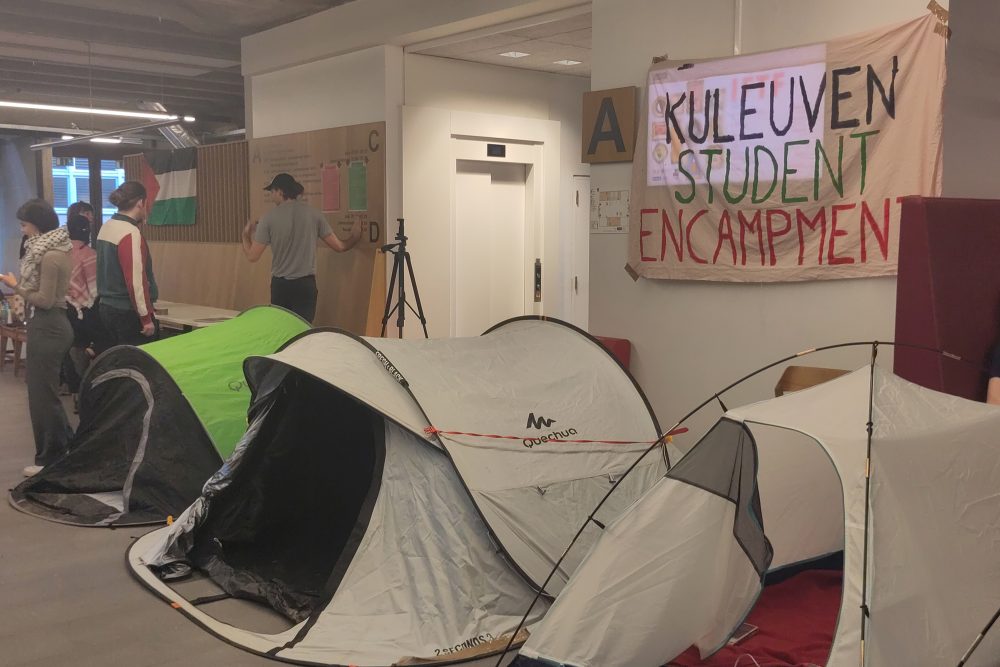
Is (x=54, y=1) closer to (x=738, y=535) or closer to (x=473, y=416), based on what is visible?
(x=473, y=416)

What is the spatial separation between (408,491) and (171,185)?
696cm

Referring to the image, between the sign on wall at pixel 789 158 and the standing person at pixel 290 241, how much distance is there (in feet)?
8.02

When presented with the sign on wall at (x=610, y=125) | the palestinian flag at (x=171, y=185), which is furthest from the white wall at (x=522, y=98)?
the palestinian flag at (x=171, y=185)

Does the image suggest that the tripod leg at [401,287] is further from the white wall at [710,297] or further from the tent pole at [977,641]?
the tent pole at [977,641]

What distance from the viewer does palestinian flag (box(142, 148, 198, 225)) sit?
345 inches

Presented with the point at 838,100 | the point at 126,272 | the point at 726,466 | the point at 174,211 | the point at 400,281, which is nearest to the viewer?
the point at 726,466

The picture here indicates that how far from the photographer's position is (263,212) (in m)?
7.75

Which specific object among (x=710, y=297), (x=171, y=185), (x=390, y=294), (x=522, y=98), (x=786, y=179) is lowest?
(x=390, y=294)

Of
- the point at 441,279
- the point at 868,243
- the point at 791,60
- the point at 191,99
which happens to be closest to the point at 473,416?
the point at 868,243

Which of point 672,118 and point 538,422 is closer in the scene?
point 538,422

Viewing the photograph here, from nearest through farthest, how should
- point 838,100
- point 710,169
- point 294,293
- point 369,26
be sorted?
point 838,100
point 710,169
point 294,293
point 369,26

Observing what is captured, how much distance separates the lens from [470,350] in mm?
3666

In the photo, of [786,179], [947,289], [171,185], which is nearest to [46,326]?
[786,179]

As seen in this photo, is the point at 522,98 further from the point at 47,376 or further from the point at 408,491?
the point at 408,491
